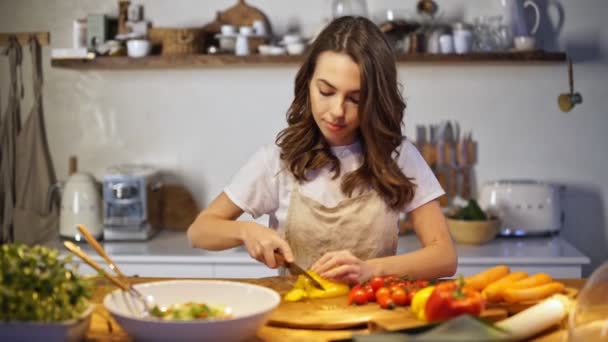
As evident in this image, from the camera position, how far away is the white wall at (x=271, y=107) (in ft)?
13.2

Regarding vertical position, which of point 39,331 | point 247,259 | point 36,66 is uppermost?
point 36,66

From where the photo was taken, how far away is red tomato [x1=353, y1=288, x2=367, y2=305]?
5.74ft

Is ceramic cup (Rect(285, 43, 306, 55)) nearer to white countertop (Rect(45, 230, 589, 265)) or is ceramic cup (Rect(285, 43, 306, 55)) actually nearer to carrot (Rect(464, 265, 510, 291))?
white countertop (Rect(45, 230, 589, 265))

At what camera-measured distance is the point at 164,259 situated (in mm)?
3596

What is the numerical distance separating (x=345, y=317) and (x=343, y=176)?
26.7 inches

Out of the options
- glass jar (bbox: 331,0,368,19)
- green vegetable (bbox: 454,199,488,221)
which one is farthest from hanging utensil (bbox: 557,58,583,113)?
glass jar (bbox: 331,0,368,19)

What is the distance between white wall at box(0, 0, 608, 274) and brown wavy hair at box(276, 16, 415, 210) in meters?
1.85

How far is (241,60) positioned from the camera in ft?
12.9

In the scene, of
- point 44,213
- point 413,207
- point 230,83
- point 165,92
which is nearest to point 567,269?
point 413,207

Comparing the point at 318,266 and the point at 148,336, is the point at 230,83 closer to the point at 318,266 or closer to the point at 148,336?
the point at 318,266

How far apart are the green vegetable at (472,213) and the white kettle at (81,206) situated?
5.46ft

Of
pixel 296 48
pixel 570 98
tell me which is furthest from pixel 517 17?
pixel 296 48

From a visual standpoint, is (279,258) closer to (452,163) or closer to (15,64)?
(452,163)

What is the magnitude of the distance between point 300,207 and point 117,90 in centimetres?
218
